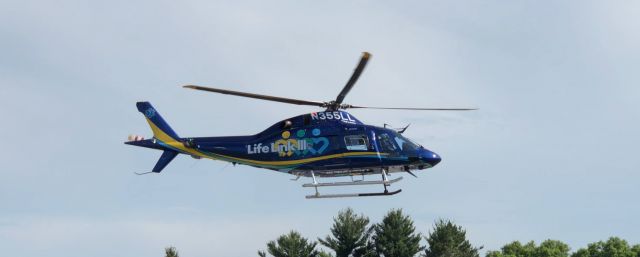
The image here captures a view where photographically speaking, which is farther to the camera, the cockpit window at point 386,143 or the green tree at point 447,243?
the green tree at point 447,243

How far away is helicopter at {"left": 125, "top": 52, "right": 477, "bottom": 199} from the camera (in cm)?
3841

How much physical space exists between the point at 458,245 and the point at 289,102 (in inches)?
2290

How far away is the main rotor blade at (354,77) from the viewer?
33.8 metres

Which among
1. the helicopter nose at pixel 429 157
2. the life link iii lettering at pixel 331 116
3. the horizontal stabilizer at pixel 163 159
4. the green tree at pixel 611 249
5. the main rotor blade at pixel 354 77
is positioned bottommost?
the helicopter nose at pixel 429 157

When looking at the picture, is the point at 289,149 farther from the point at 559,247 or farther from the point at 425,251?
the point at 559,247

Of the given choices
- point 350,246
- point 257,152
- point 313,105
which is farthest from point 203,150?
Result: point 350,246

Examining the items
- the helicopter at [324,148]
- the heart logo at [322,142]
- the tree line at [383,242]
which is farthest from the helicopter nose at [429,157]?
the tree line at [383,242]

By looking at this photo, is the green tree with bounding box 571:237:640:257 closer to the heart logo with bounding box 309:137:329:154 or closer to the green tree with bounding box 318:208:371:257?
the green tree with bounding box 318:208:371:257

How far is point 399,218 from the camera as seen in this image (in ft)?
301

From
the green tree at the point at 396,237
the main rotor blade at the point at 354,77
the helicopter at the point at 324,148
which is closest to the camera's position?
the main rotor blade at the point at 354,77

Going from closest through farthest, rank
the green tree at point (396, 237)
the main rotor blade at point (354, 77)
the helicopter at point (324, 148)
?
the main rotor blade at point (354, 77) → the helicopter at point (324, 148) → the green tree at point (396, 237)

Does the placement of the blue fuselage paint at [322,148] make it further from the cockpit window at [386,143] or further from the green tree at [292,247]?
the green tree at [292,247]

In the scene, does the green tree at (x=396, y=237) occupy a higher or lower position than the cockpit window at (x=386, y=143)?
higher

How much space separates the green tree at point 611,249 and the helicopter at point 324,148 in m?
62.8
